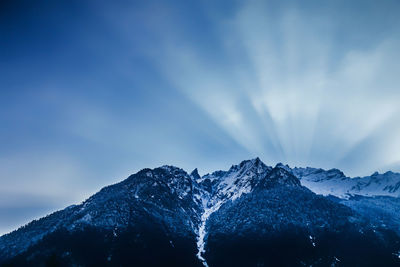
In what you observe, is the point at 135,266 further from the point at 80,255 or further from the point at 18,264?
the point at 18,264

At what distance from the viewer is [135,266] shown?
198750mm

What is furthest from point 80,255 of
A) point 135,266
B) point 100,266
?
point 135,266

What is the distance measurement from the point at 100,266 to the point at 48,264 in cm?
14741

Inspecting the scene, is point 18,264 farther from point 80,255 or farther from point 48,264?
point 48,264

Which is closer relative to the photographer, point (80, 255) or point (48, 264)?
point (48, 264)

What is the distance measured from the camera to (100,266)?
18925 centimetres

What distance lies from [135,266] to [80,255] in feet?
139

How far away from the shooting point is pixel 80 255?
197 m

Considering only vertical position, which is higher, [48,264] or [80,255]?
[80,255]

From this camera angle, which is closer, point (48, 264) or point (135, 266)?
point (48, 264)

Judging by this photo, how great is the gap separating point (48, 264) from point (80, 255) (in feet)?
519

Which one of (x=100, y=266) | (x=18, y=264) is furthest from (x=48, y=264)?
(x=18, y=264)

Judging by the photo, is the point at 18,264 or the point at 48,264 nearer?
the point at 48,264

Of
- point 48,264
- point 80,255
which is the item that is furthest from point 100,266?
point 48,264
